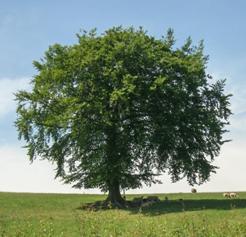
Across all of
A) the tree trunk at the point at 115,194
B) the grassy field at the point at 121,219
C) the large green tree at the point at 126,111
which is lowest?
the grassy field at the point at 121,219

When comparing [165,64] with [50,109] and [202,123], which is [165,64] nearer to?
[202,123]

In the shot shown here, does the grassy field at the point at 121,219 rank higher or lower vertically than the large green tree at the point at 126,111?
lower

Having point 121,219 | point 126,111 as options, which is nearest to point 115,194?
point 126,111

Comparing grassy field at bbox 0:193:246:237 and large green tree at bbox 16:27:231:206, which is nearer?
grassy field at bbox 0:193:246:237

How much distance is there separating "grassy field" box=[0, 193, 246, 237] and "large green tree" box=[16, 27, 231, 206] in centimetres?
423

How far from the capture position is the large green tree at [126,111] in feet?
155

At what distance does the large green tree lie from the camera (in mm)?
47219

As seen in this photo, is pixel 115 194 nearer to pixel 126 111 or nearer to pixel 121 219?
pixel 126 111

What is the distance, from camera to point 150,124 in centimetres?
4950

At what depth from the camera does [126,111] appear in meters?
47.6

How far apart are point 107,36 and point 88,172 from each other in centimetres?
1252

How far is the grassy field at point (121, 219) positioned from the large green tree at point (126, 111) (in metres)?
4.23

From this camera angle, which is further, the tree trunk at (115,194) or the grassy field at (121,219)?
the tree trunk at (115,194)

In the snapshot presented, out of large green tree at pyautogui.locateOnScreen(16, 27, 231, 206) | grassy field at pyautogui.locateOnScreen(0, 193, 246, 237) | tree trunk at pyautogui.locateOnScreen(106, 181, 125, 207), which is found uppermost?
large green tree at pyautogui.locateOnScreen(16, 27, 231, 206)
